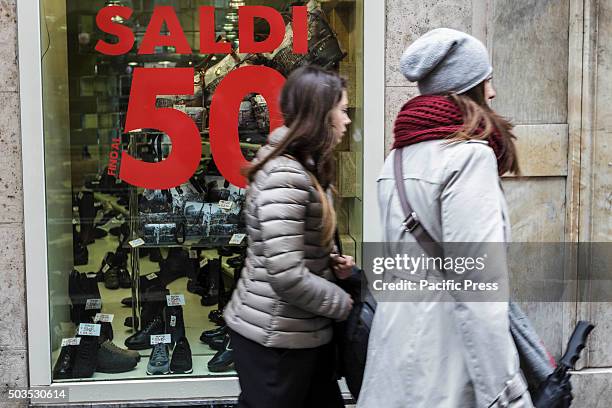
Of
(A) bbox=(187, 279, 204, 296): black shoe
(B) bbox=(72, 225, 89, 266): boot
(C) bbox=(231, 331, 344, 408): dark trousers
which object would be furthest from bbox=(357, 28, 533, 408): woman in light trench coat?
(B) bbox=(72, 225, 89, 266): boot

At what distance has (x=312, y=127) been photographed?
269 centimetres

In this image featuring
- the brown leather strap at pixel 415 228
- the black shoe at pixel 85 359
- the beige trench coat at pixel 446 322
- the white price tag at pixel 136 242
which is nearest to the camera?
the beige trench coat at pixel 446 322

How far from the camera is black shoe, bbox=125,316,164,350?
477 centimetres

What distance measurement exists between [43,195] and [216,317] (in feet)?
3.96

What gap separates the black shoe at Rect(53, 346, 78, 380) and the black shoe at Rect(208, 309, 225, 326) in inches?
30.6

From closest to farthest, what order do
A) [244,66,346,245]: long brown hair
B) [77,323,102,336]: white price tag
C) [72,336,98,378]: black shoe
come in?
1. [244,66,346,245]: long brown hair
2. [72,336,98,378]: black shoe
3. [77,323,102,336]: white price tag

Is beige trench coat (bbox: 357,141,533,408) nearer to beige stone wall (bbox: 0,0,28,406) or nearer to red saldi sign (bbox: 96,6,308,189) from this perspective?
red saldi sign (bbox: 96,6,308,189)

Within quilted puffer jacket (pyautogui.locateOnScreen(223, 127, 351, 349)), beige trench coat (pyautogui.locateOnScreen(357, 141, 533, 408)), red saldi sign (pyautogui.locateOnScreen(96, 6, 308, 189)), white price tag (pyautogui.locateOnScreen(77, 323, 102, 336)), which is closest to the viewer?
beige trench coat (pyautogui.locateOnScreen(357, 141, 533, 408))

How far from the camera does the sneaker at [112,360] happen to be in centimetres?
465

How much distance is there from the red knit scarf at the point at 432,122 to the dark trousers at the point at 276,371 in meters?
0.83

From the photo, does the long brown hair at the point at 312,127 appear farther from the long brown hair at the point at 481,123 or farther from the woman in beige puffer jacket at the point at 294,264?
the long brown hair at the point at 481,123

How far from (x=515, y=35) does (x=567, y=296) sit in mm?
1485
